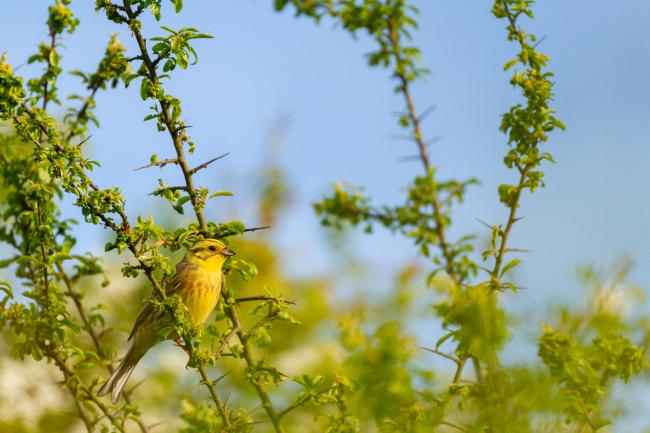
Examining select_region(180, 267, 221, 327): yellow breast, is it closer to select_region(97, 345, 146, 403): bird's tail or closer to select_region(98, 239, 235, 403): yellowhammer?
select_region(98, 239, 235, 403): yellowhammer

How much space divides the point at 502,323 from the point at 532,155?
1632 mm

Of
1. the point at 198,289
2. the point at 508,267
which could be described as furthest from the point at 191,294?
the point at 508,267

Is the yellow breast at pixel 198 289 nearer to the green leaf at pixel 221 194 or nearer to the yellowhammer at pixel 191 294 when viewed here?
the yellowhammer at pixel 191 294

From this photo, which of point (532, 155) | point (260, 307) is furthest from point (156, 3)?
point (532, 155)

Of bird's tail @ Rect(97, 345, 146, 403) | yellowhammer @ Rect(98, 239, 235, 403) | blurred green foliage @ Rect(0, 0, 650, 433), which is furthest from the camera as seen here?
yellowhammer @ Rect(98, 239, 235, 403)

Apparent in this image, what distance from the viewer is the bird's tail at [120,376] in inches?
191

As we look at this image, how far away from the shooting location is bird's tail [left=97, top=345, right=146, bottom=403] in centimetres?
484

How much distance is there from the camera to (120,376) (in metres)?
5.41

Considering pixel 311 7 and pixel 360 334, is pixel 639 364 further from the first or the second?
pixel 311 7

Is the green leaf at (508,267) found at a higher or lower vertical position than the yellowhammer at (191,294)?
lower

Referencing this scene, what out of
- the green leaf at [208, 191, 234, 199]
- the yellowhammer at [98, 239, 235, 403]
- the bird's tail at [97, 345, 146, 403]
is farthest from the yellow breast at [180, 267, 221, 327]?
the green leaf at [208, 191, 234, 199]

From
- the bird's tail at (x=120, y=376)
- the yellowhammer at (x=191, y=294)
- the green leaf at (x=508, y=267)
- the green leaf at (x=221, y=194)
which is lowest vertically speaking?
the green leaf at (x=508, y=267)

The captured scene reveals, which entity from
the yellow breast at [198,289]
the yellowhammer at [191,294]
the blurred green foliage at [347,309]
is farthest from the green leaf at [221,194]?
the yellow breast at [198,289]

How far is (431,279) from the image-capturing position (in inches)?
168
